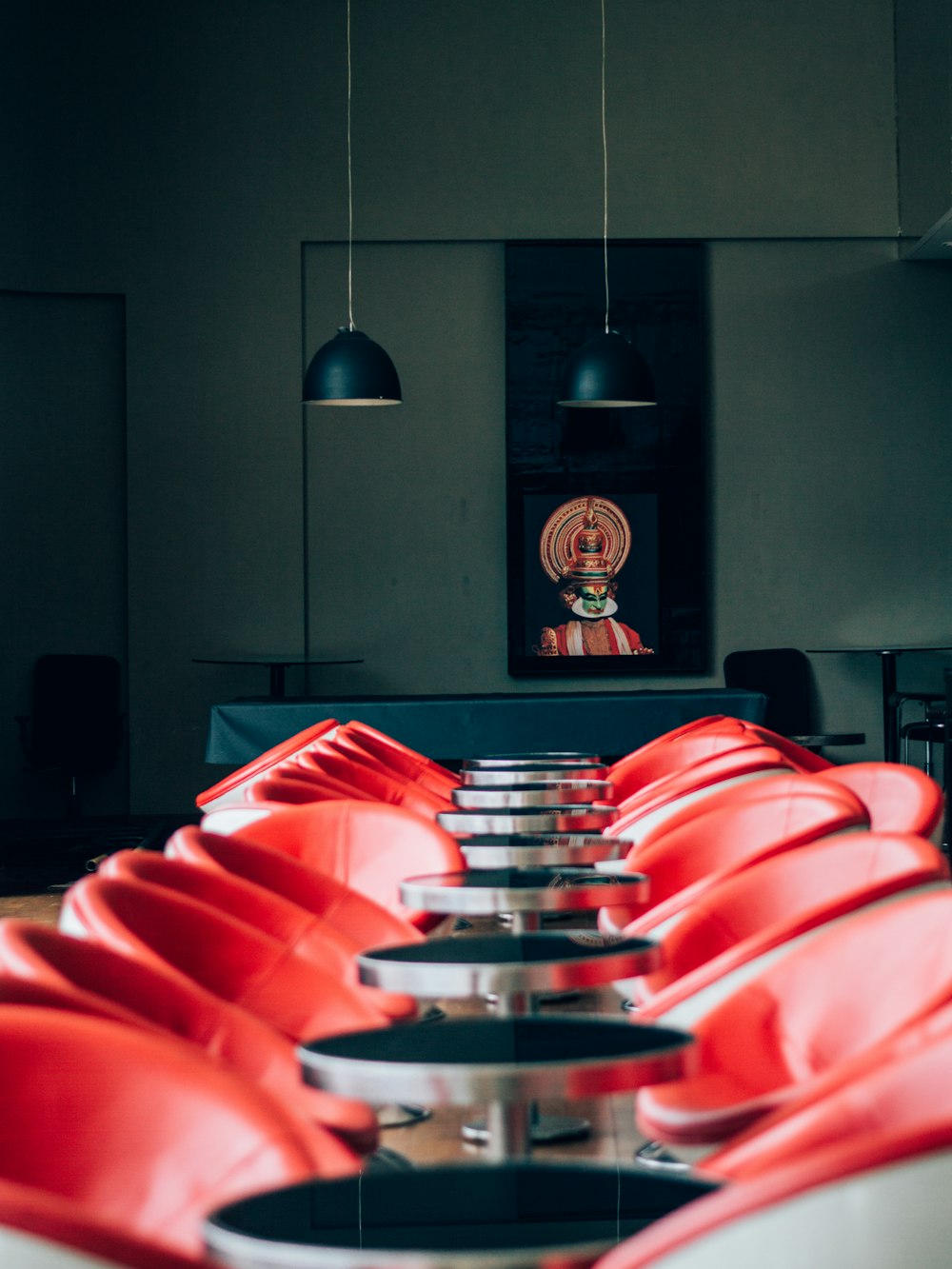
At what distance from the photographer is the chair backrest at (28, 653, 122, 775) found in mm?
8445

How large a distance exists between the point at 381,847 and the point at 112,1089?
1828 millimetres

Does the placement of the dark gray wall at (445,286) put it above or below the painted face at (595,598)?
above

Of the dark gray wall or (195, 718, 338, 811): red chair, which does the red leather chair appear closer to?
(195, 718, 338, 811): red chair

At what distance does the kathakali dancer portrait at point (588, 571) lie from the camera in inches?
356

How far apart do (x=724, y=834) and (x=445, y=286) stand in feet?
21.7

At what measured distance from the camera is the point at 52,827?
8602mm

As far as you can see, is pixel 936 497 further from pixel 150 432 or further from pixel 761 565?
pixel 150 432

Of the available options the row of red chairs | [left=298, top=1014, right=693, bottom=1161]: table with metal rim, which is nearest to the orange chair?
the row of red chairs

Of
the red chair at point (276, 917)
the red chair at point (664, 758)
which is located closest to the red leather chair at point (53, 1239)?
the red chair at point (276, 917)

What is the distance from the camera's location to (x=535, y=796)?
416 centimetres

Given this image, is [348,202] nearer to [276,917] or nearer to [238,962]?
[276,917]

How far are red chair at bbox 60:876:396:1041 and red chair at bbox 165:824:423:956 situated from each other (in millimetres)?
360

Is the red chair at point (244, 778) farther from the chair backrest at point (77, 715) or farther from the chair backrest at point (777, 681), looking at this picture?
the chair backrest at point (777, 681)

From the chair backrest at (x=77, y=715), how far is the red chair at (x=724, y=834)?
5.86 metres
